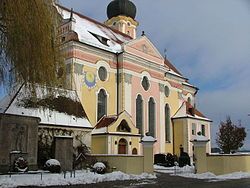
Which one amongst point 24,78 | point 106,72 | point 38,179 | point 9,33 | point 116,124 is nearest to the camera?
point 9,33

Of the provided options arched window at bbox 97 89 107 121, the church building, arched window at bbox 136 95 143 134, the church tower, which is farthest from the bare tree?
the church tower

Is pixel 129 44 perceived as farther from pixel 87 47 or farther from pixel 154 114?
pixel 154 114

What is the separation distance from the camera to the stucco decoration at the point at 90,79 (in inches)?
1227

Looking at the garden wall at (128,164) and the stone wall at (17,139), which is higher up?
the stone wall at (17,139)

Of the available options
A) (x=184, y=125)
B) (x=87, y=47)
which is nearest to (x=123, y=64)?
(x=87, y=47)

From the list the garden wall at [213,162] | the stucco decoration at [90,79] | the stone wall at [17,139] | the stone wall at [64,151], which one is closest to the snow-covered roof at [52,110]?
the stone wall at [17,139]

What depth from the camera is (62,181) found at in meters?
16.6

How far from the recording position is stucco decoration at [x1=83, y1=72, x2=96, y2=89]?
31.2 m

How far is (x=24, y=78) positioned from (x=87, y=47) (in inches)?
806

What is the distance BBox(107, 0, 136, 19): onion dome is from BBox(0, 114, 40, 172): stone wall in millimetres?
32561

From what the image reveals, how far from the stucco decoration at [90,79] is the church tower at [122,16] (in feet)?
65.1

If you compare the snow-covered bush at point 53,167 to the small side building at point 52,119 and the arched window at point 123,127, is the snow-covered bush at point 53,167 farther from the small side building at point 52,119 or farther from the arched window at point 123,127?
the arched window at point 123,127

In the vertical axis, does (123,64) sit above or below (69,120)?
above

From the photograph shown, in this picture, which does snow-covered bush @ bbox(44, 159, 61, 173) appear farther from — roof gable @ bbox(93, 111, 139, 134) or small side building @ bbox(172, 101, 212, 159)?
small side building @ bbox(172, 101, 212, 159)
